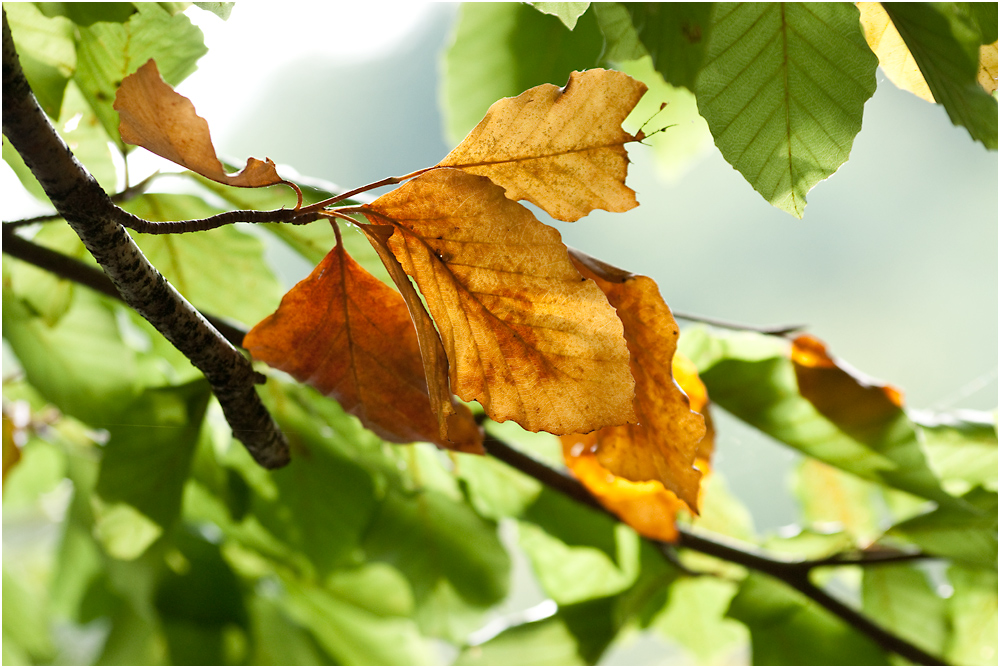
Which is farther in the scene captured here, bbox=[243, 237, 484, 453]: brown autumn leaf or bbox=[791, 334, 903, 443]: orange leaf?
bbox=[791, 334, 903, 443]: orange leaf

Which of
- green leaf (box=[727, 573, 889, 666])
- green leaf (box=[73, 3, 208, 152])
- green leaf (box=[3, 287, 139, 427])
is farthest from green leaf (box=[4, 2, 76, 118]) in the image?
green leaf (box=[727, 573, 889, 666])

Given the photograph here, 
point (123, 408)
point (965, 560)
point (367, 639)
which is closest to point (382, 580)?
point (367, 639)

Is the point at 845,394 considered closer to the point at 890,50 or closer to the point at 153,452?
the point at 890,50

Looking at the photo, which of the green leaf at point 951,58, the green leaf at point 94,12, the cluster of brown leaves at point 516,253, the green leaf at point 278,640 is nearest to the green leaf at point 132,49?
the green leaf at point 94,12

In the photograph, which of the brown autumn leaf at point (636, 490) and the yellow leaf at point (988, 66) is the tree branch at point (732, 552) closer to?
the brown autumn leaf at point (636, 490)

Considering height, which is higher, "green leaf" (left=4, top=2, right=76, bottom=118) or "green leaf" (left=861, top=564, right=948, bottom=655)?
"green leaf" (left=4, top=2, right=76, bottom=118)

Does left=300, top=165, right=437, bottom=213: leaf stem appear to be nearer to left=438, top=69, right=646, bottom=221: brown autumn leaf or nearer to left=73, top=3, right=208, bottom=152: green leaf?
left=438, top=69, right=646, bottom=221: brown autumn leaf

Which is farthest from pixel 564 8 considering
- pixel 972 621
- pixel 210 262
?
pixel 972 621
